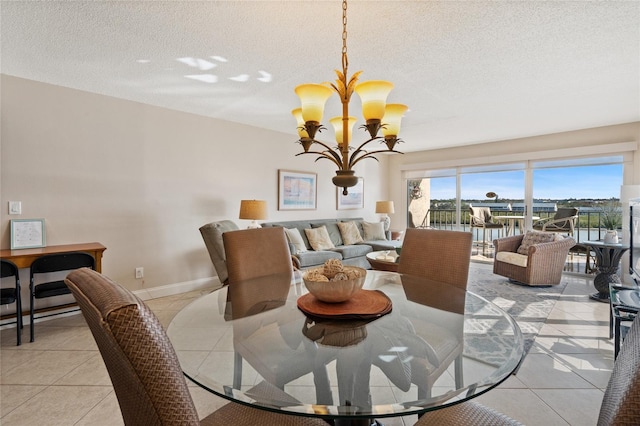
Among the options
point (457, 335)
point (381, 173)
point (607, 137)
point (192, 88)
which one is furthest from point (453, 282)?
point (381, 173)

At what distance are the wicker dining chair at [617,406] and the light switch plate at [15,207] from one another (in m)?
3.80

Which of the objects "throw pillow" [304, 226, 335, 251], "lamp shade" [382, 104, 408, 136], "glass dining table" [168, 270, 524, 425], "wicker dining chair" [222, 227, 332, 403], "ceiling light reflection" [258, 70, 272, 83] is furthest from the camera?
"throw pillow" [304, 226, 335, 251]

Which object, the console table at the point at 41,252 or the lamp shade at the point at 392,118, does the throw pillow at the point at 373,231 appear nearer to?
the lamp shade at the point at 392,118

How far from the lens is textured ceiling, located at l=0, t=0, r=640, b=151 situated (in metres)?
1.93

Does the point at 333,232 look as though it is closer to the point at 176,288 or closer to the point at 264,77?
the point at 176,288

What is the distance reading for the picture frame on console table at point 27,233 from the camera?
287cm

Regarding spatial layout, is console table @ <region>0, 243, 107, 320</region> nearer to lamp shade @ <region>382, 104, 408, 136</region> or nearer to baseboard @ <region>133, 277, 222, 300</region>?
baseboard @ <region>133, 277, 222, 300</region>

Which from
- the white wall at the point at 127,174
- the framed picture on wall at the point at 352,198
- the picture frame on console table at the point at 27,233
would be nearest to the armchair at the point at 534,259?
the framed picture on wall at the point at 352,198

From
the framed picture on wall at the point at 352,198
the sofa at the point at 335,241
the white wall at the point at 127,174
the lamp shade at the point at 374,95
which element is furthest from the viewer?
the framed picture on wall at the point at 352,198

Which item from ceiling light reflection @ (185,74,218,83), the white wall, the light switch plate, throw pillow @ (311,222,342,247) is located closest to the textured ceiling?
ceiling light reflection @ (185,74,218,83)

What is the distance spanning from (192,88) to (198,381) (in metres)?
3.04

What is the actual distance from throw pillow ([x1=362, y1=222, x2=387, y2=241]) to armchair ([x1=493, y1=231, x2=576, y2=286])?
6.42 ft

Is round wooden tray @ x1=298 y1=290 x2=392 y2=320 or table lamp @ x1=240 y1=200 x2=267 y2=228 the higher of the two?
table lamp @ x1=240 y1=200 x2=267 y2=228

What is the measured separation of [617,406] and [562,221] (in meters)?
5.80
